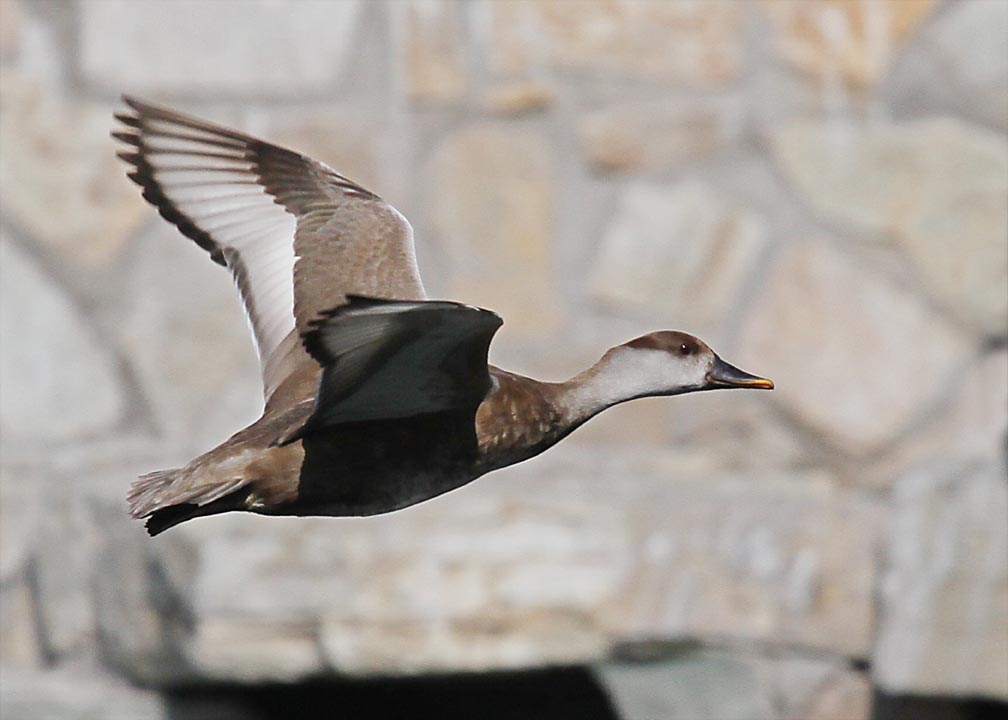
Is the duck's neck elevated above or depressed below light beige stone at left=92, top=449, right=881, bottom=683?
above

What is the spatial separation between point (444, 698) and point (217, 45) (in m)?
1.27

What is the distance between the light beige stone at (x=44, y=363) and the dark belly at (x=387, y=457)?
4.44ft

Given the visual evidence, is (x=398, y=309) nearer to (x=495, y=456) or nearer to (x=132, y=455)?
(x=495, y=456)

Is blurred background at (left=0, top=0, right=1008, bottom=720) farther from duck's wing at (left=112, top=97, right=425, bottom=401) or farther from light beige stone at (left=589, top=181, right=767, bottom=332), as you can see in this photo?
duck's wing at (left=112, top=97, right=425, bottom=401)

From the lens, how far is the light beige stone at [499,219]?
369 centimetres

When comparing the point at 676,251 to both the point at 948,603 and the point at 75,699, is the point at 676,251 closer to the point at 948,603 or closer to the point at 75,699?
the point at 948,603

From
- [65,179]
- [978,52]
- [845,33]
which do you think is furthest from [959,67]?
[65,179]

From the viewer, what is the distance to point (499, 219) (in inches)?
146

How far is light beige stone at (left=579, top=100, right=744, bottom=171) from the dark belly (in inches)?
53.5

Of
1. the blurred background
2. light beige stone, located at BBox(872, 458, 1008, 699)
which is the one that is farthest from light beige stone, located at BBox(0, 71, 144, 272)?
light beige stone, located at BBox(872, 458, 1008, 699)

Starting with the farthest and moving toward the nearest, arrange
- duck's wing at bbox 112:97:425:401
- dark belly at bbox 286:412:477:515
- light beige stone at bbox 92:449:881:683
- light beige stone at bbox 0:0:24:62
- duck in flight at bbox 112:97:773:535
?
1. light beige stone at bbox 0:0:24:62
2. light beige stone at bbox 92:449:881:683
3. duck's wing at bbox 112:97:425:401
4. dark belly at bbox 286:412:477:515
5. duck in flight at bbox 112:97:773:535

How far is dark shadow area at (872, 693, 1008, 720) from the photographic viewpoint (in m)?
3.56

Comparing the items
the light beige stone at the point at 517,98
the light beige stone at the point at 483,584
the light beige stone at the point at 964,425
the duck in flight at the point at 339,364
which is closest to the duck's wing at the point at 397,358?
the duck in flight at the point at 339,364

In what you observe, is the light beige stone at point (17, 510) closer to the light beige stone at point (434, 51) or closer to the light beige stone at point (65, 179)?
the light beige stone at point (65, 179)
